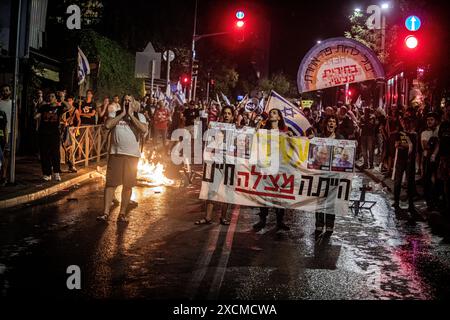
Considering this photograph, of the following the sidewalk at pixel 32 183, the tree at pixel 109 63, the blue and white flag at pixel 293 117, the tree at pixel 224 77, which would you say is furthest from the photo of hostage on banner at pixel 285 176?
the tree at pixel 224 77

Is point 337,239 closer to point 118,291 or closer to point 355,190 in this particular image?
point 118,291

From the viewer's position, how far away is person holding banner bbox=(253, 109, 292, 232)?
962 centimetres

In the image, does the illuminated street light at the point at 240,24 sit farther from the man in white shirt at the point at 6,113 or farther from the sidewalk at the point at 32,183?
the man in white shirt at the point at 6,113

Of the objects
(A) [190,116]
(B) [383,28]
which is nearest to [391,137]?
(A) [190,116]

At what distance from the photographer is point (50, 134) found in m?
13.2

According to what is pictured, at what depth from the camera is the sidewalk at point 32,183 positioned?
10828mm

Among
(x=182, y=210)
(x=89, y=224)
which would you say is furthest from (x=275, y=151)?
(x=89, y=224)

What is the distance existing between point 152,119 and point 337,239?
50.7ft

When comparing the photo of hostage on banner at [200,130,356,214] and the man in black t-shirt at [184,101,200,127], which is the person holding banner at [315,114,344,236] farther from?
the man in black t-shirt at [184,101,200,127]

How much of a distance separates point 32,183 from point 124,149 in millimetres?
3994

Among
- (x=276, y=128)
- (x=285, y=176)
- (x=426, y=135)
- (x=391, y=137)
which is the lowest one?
(x=285, y=176)

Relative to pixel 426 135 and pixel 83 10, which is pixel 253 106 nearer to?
pixel 83 10

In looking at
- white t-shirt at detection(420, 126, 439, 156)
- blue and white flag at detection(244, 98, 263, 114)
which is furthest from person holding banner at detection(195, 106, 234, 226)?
blue and white flag at detection(244, 98, 263, 114)

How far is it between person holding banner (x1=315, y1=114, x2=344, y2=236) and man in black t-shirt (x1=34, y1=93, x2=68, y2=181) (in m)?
6.20
